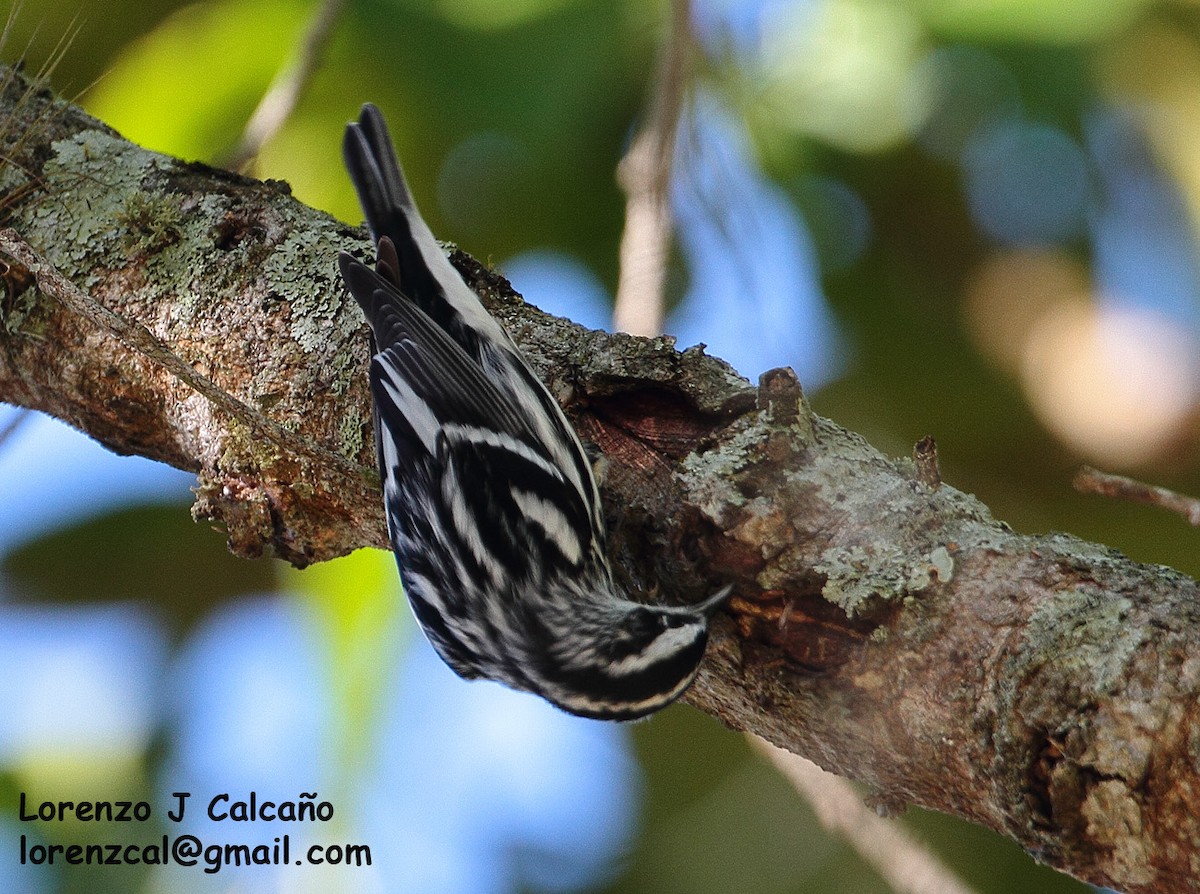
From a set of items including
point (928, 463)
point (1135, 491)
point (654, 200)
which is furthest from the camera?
point (654, 200)

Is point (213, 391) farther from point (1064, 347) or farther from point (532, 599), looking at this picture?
point (1064, 347)

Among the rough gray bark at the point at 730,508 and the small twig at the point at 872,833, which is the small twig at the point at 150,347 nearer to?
the rough gray bark at the point at 730,508

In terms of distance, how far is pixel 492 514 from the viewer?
254 cm

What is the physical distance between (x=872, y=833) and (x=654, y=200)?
5.49 ft

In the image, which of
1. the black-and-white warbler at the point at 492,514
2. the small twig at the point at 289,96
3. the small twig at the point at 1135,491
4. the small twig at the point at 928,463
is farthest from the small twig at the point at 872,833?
the small twig at the point at 289,96

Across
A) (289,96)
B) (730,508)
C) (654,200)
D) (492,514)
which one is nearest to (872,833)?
(730,508)

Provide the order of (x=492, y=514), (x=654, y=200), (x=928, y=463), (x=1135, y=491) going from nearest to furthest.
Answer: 1. (x=1135, y=491)
2. (x=928, y=463)
3. (x=492, y=514)
4. (x=654, y=200)

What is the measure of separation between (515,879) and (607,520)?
13.3 feet

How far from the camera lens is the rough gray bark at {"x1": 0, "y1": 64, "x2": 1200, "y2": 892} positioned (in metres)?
1.68

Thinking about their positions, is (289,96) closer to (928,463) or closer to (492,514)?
(492,514)

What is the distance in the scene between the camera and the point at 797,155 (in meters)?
5.69

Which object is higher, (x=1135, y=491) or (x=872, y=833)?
(x=1135, y=491)

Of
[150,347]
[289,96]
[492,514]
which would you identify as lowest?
[492,514]

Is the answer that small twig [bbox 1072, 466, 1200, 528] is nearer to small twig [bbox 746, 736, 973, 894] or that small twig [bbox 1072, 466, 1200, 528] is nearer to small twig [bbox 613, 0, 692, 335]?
small twig [bbox 746, 736, 973, 894]
